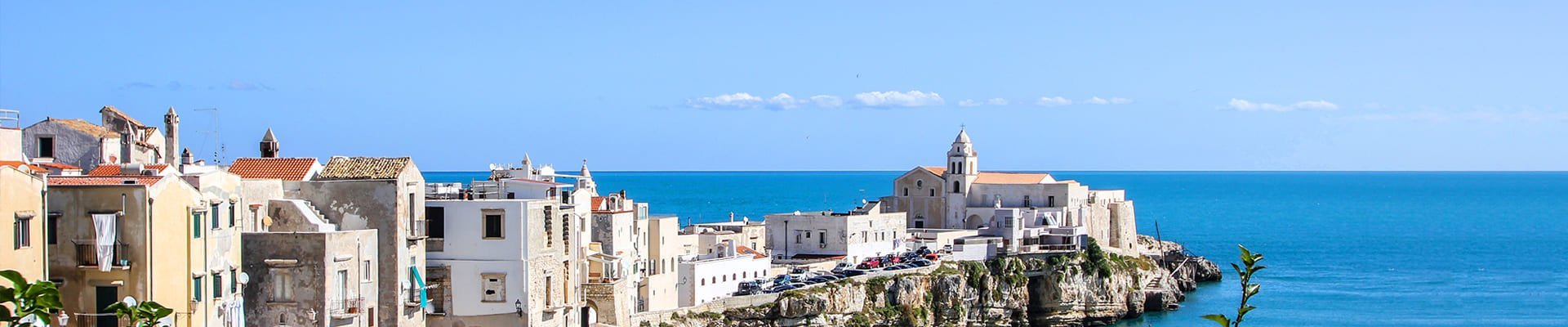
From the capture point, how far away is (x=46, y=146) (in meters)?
37.2

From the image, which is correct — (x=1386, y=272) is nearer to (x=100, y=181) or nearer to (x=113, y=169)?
(x=113, y=169)

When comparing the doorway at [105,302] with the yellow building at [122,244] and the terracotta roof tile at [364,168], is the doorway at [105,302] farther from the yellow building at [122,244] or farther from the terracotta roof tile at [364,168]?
the terracotta roof tile at [364,168]

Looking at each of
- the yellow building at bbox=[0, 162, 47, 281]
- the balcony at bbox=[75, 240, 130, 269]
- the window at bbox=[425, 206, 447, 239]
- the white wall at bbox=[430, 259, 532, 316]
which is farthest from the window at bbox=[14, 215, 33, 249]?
the white wall at bbox=[430, 259, 532, 316]

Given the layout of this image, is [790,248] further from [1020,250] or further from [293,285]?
[293,285]

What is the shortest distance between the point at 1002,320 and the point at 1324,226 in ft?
355

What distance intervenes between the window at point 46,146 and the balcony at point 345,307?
8.95 meters

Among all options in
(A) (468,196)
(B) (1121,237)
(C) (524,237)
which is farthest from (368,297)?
(B) (1121,237)

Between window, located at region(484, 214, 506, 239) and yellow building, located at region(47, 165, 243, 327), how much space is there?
364 inches

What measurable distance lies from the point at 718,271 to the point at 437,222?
2911cm

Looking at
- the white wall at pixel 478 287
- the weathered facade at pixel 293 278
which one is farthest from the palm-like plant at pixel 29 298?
the white wall at pixel 478 287

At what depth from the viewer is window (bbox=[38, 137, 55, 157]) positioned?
37.2m

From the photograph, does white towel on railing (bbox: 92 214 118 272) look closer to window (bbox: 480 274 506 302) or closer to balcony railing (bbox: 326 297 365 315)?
balcony railing (bbox: 326 297 365 315)

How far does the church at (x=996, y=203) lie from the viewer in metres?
92.7

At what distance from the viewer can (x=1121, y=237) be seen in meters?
101
